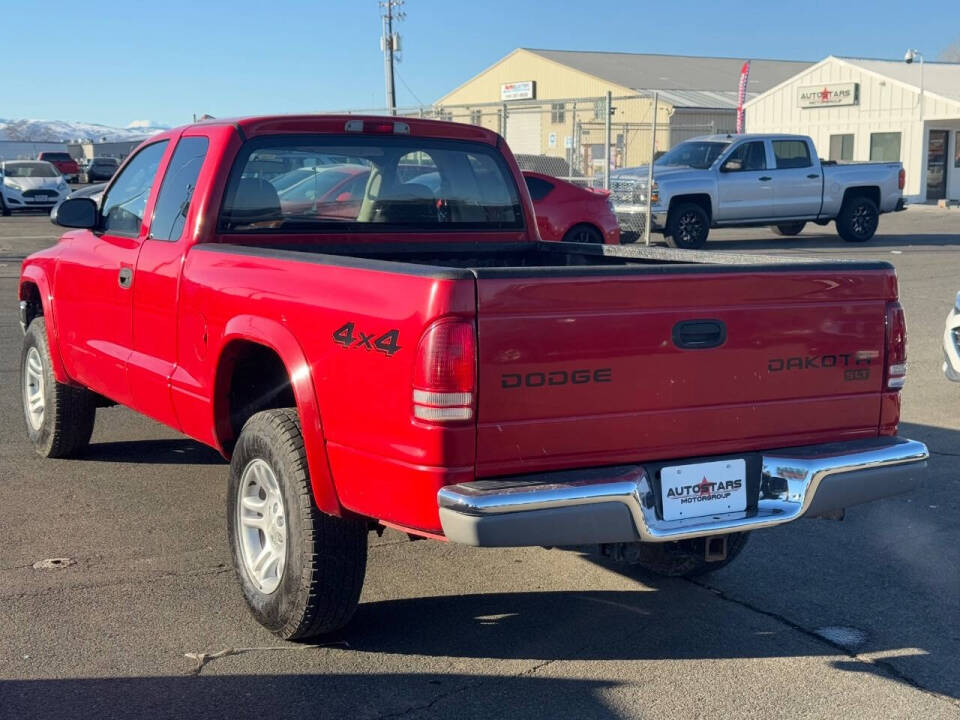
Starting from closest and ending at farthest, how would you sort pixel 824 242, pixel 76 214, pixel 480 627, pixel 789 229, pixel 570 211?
pixel 480 627 → pixel 76 214 → pixel 570 211 → pixel 824 242 → pixel 789 229

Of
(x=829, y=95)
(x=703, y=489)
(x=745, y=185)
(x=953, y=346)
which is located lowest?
(x=953, y=346)

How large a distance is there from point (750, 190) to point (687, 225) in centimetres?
157

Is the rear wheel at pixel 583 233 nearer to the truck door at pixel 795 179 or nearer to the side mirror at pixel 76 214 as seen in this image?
the truck door at pixel 795 179

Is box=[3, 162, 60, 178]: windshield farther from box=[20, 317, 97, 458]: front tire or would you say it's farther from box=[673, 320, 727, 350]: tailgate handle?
box=[673, 320, 727, 350]: tailgate handle

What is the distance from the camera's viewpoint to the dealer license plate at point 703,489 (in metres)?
3.85

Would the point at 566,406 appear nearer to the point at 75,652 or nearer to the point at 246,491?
the point at 246,491

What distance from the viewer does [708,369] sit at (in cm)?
393

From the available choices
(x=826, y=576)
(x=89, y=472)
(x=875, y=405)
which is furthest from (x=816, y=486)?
(x=89, y=472)

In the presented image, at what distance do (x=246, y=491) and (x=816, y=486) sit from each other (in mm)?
2110

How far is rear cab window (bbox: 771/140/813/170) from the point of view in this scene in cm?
2086

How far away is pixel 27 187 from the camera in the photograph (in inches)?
1313

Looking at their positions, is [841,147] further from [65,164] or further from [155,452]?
[65,164]

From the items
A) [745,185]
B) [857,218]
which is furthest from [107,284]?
[857,218]

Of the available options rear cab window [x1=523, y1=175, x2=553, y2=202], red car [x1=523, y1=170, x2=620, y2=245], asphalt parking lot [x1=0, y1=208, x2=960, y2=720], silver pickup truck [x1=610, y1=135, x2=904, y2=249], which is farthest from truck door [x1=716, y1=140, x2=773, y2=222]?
asphalt parking lot [x1=0, y1=208, x2=960, y2=720]
